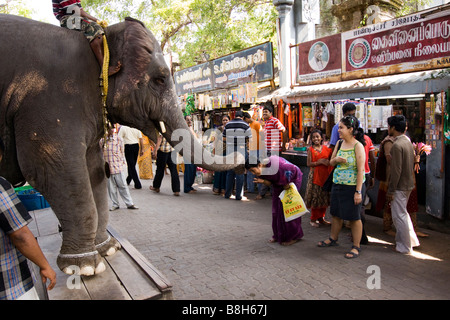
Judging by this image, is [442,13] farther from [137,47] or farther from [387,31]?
[137,47]

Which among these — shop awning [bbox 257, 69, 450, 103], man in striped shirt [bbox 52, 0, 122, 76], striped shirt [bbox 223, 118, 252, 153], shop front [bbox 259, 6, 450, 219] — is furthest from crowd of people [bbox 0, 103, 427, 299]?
striped shirt [bbox 223, 118, 252, 153]

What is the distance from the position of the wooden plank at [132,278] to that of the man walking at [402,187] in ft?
10.3

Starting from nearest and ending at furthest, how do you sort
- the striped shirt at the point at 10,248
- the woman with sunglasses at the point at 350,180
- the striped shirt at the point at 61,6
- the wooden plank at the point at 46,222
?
the striped shirt at the point at 10,248
the striped shirt at the point at 61,6
the woman with sunglasses at the point at 350,180
the wooden plank at the point at 46,222

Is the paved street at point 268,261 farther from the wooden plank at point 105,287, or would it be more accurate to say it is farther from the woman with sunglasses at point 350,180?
the wooden plank at point 105,287

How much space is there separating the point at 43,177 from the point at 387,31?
5.68 meters

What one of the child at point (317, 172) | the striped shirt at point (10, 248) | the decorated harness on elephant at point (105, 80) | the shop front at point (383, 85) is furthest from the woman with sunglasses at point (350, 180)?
the striped shirt at point (10, 248)

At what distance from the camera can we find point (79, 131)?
2520 millimetres

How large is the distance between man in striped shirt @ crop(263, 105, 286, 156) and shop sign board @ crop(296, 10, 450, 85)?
118 centimetres

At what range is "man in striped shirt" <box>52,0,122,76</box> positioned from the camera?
2652 millimetres

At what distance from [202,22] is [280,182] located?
12.9 metres

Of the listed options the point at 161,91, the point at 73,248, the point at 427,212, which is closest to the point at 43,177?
the point at 73,248

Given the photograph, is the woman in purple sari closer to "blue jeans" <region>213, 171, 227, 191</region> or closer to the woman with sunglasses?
the woman with sunglasses

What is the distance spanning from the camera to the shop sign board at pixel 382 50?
5125 mm
